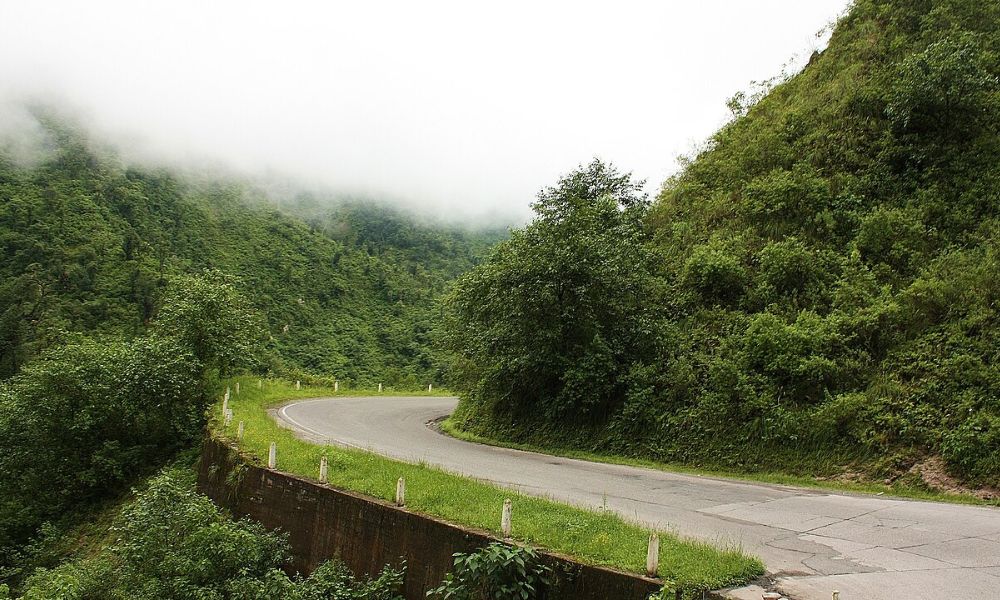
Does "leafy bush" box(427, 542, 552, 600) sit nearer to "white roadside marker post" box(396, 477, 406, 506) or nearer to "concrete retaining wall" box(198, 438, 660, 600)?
"concrete retaining wall" box(198, 438, 660, 600)

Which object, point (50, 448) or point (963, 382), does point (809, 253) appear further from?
point (50, 448)

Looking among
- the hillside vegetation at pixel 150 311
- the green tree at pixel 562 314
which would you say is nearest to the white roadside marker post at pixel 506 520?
the hillside vegetation at pixel 150 311

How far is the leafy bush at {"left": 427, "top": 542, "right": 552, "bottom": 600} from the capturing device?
636 cm

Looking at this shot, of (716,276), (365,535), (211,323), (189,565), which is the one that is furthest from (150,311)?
(716,276)

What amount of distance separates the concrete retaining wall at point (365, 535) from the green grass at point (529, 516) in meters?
0.19

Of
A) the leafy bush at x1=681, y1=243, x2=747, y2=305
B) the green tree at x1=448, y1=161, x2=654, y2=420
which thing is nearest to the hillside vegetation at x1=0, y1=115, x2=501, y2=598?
the green tree at x1=448, y1=161, x2=654, y2=420

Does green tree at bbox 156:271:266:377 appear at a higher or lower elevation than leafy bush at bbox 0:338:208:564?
higher

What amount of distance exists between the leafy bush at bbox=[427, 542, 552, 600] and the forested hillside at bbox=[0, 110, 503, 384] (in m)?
23.3

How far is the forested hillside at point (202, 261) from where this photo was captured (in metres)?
42.5

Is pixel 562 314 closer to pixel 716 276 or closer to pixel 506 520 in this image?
pixel 716 276

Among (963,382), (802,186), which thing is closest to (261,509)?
(963,382)

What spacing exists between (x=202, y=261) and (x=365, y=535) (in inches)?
2112

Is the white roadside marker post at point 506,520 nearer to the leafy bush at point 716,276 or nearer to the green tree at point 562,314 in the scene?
the green tree at point 562,314

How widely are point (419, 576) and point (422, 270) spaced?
2484 inches
